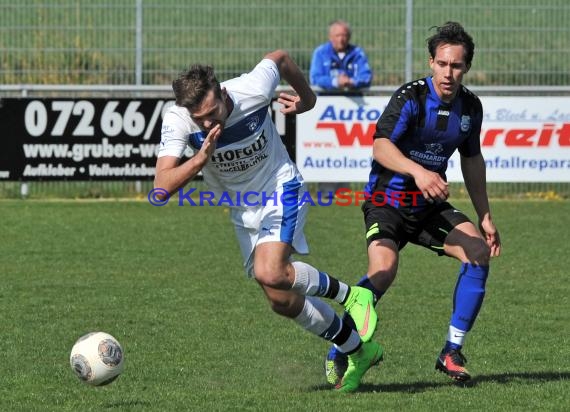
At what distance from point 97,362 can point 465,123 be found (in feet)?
7.78

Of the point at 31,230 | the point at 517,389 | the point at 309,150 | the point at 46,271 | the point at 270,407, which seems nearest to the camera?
the point at 270,407

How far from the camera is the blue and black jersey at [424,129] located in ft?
21.3

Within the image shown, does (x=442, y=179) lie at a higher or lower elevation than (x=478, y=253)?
higher

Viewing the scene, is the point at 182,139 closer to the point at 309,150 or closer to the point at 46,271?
the point at 46,271

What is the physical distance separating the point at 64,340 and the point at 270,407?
2162mm

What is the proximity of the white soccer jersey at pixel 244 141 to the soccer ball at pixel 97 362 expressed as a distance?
1.05 m

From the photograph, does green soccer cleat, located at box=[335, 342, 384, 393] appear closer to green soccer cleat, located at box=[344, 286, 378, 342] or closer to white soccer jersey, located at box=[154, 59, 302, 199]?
green soccer cleat, located at box=[344, 286, 378, 342]

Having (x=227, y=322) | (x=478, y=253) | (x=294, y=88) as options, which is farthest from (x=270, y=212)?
(x=227, y=322)

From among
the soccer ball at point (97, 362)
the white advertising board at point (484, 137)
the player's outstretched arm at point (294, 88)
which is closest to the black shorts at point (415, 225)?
the player's outstretched arm at point (294, 88)

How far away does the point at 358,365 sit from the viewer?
6367 mm

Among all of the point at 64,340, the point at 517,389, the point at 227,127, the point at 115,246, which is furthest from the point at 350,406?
the point at 115,246

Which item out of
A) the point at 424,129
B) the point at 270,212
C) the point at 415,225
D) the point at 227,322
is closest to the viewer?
the point at 270,212

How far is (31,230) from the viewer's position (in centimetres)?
1254

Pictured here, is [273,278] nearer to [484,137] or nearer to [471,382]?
[471,382]
